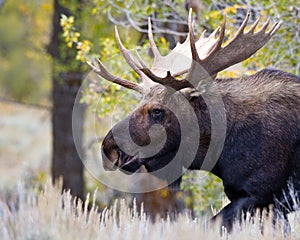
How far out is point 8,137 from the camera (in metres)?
30.3

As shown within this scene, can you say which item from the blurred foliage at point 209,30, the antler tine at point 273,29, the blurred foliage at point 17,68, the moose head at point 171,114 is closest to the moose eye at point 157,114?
the moose head at point 171,114

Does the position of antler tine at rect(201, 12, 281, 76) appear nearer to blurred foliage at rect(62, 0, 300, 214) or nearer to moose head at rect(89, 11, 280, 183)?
moose head at rect(89, 11, 280, 183)

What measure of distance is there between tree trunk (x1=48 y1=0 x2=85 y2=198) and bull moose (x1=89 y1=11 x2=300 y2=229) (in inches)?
288

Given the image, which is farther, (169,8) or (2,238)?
(169,8)

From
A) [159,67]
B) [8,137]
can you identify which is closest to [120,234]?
[159,67]

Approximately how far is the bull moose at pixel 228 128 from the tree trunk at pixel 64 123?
732 centimetres

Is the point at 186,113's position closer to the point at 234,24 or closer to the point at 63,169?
the point at 234,24

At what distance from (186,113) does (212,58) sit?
51cm

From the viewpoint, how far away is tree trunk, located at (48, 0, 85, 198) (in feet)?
48.0

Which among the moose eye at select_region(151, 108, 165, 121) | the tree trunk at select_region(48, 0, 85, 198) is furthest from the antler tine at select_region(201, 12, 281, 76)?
the tree trunk at select_region(48, 0, 85, 198)

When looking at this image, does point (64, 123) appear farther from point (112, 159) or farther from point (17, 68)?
point (17, 68)

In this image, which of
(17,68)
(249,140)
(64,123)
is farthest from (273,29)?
(17,68)

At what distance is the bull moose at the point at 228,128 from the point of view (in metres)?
6.86

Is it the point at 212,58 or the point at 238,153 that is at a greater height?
the point at 212,58
